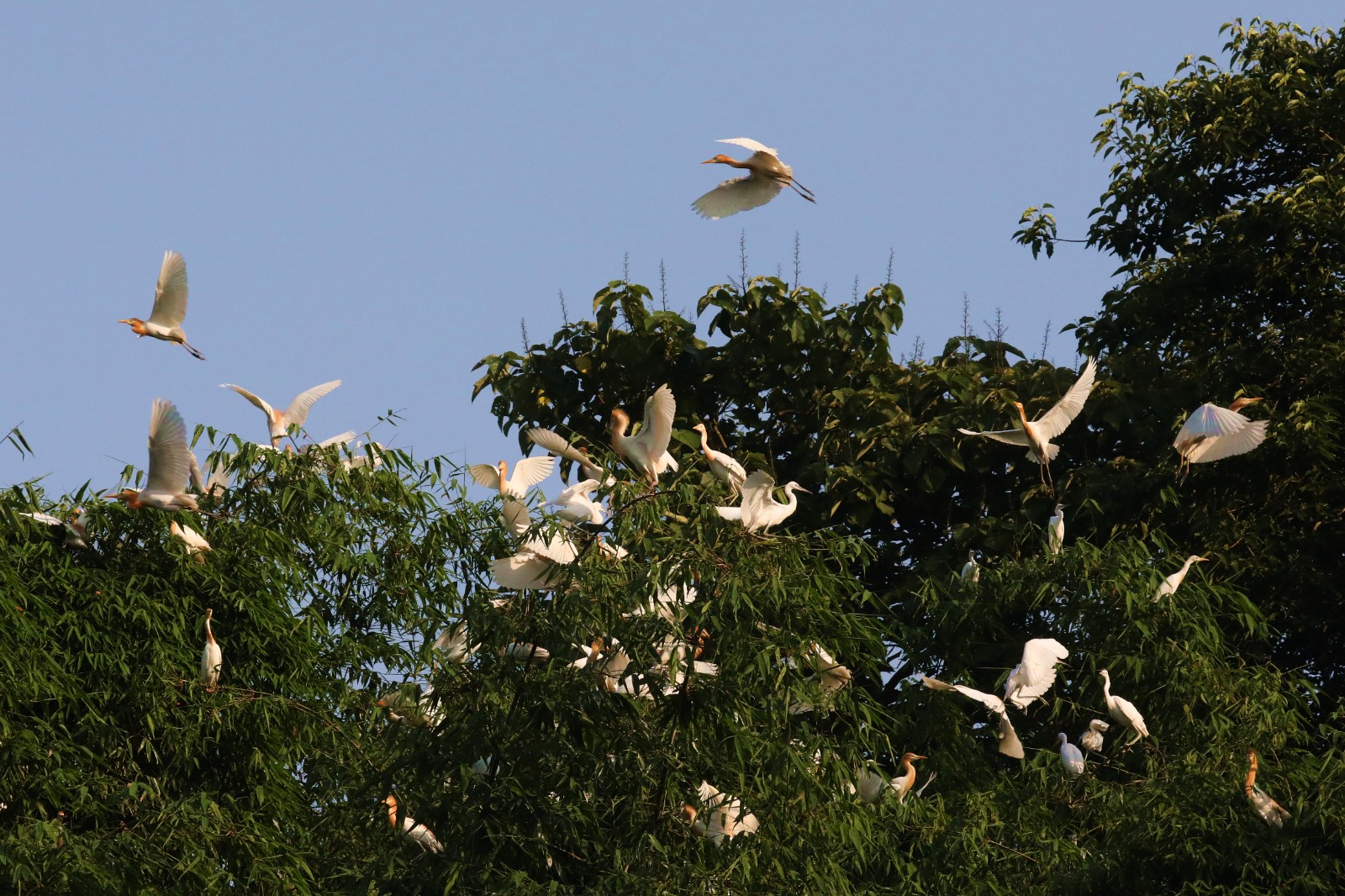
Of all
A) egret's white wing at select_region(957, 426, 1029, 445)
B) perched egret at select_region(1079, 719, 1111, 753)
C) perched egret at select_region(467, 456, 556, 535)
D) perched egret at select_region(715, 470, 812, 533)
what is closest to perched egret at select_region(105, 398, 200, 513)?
perched egret at select_region(467, 456, 556, 535)

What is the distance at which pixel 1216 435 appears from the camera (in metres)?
8.30

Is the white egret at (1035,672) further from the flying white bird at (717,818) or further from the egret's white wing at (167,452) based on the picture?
the egret's white wing at (167,452)

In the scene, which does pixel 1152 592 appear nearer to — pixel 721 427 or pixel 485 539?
pixel 485 539

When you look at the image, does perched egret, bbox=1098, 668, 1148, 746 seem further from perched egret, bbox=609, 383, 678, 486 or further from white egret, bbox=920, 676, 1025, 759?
perched egret, bbox=609, 383, 678, 486

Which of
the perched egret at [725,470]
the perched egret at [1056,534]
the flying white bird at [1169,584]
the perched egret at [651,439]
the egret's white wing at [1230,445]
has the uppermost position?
the egret's white wing at [1230,445]

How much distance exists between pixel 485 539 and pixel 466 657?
0.50 meters

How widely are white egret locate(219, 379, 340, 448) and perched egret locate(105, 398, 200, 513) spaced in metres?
0.73

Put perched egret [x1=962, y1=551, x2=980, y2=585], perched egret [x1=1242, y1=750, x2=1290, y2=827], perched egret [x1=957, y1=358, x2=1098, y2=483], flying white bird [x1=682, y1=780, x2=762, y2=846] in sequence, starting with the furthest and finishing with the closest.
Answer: perched egret [x1=957, y1=358, x2=1098, y2=483] → perched egret [x1=962, y1=551, x2=980, y2=585] → flying white bird [x1=682, y1=780, x2=762, y2=846] → perched egret [x1=1242, y1=750, x2=1290, y2=827]

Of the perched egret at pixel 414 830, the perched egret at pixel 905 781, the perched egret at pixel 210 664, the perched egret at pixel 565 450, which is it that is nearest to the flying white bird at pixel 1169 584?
the perched egret at pixel 905 781

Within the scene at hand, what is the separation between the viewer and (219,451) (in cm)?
780

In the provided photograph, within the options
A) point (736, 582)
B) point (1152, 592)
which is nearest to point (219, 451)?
point (736, 582)

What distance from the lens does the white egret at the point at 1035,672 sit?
270 inches

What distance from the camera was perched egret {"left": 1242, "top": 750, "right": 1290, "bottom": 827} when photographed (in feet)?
17.5

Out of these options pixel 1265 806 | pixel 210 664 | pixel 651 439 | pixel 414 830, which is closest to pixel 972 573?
pixel 651 439
